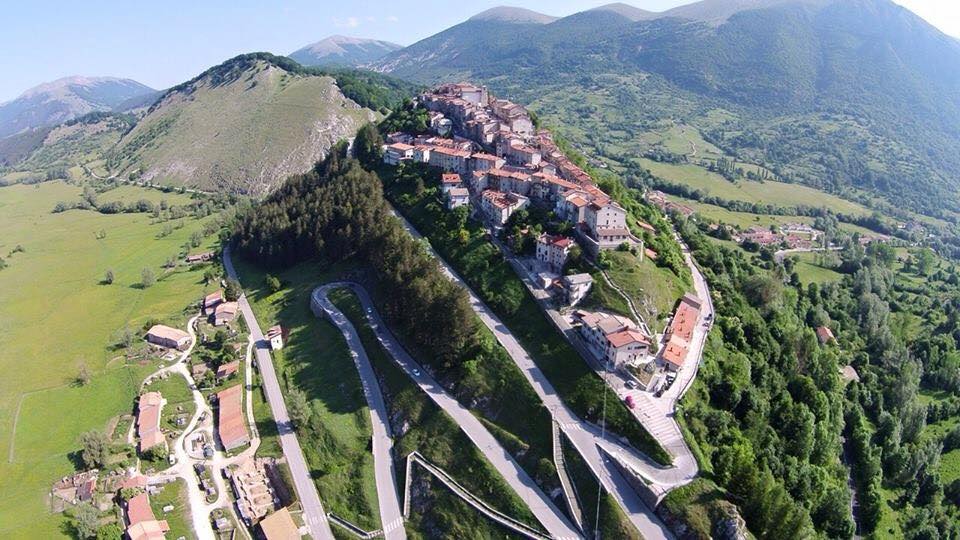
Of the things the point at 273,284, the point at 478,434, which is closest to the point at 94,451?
the point at 273,284

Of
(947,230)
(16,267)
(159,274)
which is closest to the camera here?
(159,274)

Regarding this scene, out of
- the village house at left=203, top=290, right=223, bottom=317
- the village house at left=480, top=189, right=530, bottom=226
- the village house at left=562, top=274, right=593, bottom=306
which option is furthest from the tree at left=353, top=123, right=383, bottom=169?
the village house at left=562, top=274, right=593, bottom=306

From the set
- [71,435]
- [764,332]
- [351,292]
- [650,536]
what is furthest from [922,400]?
[71,435]

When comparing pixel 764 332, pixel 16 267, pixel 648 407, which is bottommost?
pixel 764 332

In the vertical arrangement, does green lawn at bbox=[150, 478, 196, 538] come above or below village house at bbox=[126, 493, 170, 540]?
below

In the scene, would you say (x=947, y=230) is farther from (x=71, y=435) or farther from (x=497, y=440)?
(x=71, y=435)

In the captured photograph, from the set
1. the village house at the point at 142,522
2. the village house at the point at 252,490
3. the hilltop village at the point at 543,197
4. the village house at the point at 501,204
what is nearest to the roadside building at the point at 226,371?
the village house at the point at 252,490

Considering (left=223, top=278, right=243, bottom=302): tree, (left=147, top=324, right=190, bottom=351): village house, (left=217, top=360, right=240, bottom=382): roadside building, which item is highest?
(left=223, top=278, right=243, bottom=302): tree

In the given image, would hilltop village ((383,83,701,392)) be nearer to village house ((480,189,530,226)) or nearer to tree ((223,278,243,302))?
village house ((480,189,530,226))

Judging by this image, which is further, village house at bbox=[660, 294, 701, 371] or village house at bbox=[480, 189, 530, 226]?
village house at bbox=[480, 189, 530, 226]
